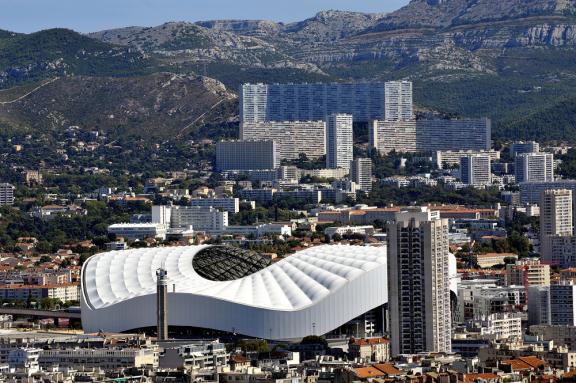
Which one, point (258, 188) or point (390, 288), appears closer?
point (390, 288)

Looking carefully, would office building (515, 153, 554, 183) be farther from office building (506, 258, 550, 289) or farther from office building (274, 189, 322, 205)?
office building (506, 258, 550, 289)

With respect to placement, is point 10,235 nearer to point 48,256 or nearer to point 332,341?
point 48,256

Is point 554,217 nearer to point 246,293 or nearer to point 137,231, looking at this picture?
point 137,231

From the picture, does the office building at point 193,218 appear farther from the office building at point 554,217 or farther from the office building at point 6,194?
the office building at point 554,217

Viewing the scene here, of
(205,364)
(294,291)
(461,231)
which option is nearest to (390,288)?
(205,364)

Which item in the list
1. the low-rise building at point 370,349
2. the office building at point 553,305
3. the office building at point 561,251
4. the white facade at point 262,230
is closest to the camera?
the low-rise building at point 370,349

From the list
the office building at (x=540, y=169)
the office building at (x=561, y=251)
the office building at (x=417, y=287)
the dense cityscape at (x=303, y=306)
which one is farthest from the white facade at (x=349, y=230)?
the office building at (x=417, y=287)

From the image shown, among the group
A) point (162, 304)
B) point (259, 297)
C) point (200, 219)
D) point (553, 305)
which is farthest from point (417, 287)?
point (200, 219)
